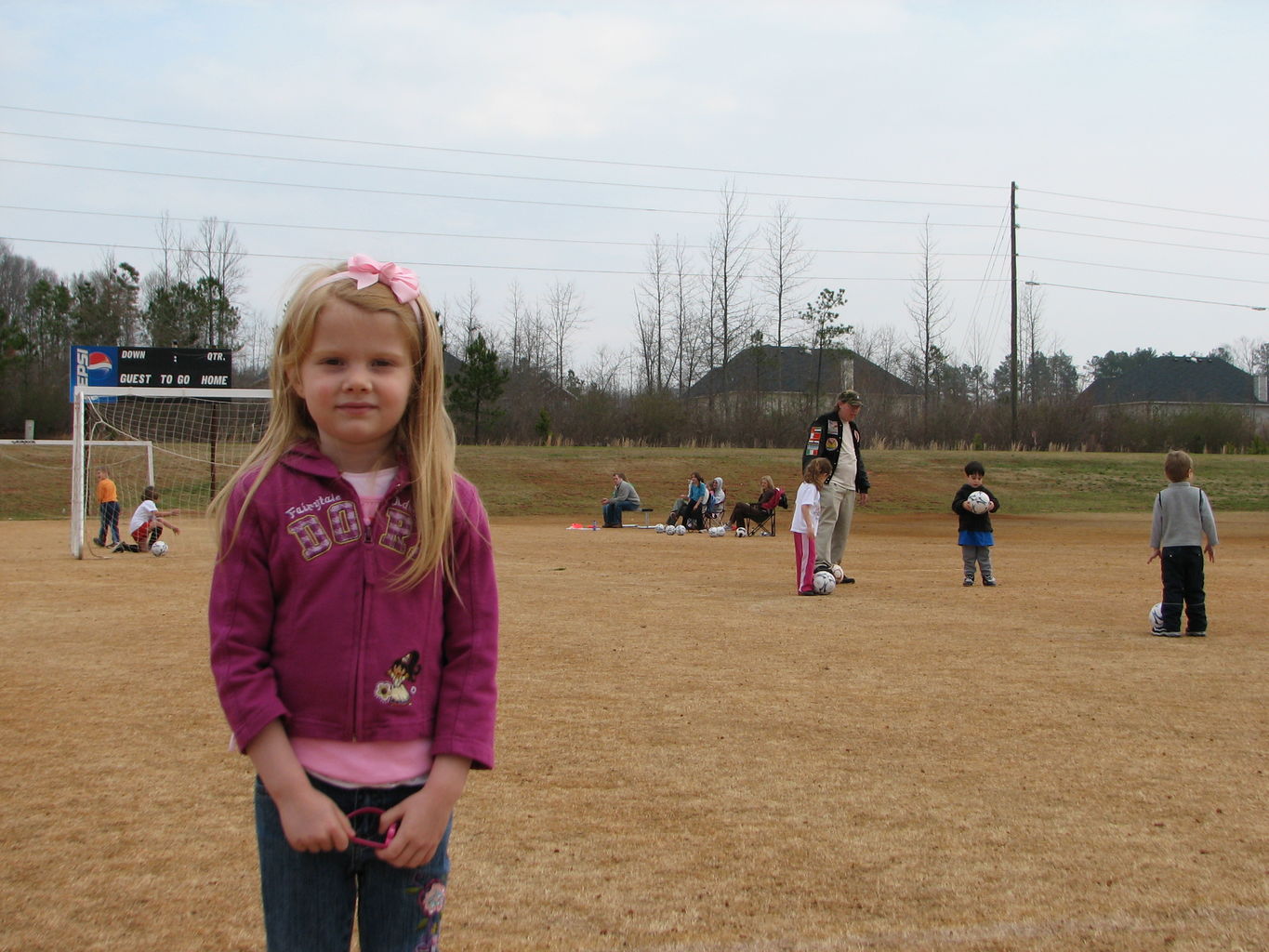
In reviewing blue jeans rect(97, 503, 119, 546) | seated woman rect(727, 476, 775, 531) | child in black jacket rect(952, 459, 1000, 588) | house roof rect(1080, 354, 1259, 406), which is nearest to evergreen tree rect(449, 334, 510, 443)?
seated woman rect(727, 476, 775, 531)

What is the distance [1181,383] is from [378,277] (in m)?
94.4

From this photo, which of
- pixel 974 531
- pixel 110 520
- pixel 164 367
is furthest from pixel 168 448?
pixel 974 531

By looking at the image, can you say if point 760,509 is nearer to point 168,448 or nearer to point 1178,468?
point 1178,468

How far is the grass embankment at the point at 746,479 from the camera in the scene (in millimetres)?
35375

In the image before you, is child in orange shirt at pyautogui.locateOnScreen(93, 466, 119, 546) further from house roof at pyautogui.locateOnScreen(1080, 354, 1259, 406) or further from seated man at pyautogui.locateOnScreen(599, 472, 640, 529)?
house roof at pyautogui.locateOnScreen(1080, 354, 1259, 406)

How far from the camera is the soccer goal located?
27875 mm

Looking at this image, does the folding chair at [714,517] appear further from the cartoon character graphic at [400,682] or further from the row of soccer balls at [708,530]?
the cartoon character graphic at [400,682]

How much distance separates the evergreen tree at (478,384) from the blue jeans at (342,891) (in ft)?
165

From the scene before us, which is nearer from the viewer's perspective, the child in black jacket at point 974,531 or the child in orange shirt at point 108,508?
the child in black jacket at point 974,531

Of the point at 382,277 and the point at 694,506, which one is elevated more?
the point at 382,277

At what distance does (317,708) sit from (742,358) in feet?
196

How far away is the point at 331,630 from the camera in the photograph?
7.14 feet

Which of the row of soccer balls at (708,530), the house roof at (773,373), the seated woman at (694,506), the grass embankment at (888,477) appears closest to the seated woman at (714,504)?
the seated woman at (694,506)

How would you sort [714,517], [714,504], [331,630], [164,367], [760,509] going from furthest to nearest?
[164,367] → [714,517] → [714,504] → [760,509] → [331,630]
